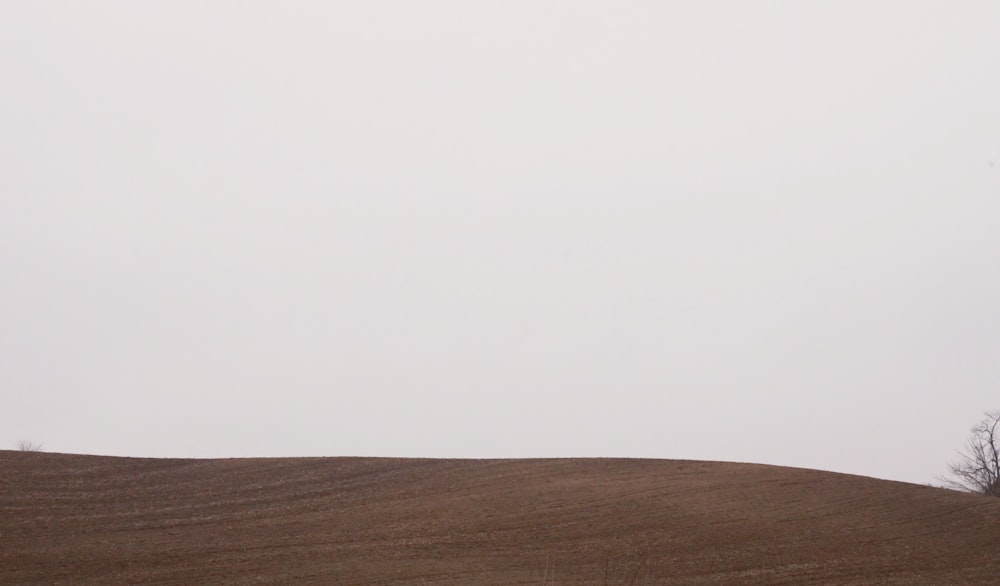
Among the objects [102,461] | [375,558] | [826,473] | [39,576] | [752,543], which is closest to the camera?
[39,576]

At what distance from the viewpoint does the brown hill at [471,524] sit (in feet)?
43.2

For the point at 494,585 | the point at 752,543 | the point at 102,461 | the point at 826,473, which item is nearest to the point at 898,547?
the point at 752,543

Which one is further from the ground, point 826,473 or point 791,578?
point 826,473

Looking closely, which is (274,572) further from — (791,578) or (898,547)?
(898,547)

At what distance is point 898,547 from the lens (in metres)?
15.1

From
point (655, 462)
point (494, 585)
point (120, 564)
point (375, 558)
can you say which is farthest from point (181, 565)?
point (655, 462)

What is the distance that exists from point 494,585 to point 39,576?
19.2ft

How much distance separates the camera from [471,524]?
14992mm

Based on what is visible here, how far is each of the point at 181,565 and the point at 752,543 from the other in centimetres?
835

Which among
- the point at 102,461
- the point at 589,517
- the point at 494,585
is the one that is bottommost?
the point at 494,585

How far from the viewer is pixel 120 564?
12953 mm

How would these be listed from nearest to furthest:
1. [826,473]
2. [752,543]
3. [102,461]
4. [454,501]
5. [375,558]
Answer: [375,558] → [752,543] → [454,501] → [102,461] → [826,473]

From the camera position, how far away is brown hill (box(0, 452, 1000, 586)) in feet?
43.2

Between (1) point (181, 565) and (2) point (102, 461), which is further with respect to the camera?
(2) point (102, 461)
